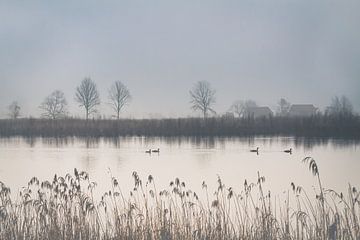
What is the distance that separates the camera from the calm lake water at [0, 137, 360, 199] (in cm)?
1102

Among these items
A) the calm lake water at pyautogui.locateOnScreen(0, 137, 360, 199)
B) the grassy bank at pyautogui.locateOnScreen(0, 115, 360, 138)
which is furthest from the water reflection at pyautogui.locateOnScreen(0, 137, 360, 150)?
the grassy bank at pyautogui.locateOnScreen(0, 115, 360, 138)

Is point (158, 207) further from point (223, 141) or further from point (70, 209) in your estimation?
point (223, 141)

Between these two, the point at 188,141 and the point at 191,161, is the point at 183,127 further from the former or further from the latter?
the point at 191,161

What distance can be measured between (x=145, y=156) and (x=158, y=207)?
40.6 feet

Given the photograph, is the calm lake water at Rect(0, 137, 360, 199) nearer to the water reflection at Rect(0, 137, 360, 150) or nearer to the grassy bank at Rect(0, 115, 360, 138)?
the water reflection at Rect(0, 137, 360, 150)

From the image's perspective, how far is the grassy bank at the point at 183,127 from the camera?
72.9ft

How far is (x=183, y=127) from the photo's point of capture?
24906 millimetres

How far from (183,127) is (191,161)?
30.3 ft

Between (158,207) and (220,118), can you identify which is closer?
(158,207)

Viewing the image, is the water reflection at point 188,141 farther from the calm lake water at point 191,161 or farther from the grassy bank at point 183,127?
→ the grassy bank at point 183,127

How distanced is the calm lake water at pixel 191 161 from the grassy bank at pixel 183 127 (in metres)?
0.57

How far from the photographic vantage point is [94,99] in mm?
46219

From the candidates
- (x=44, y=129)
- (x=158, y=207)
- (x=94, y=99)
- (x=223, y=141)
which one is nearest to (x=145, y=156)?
(x=223, y=141)

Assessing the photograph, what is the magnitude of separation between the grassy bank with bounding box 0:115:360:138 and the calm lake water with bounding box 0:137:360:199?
Answer: 1.86 ft
